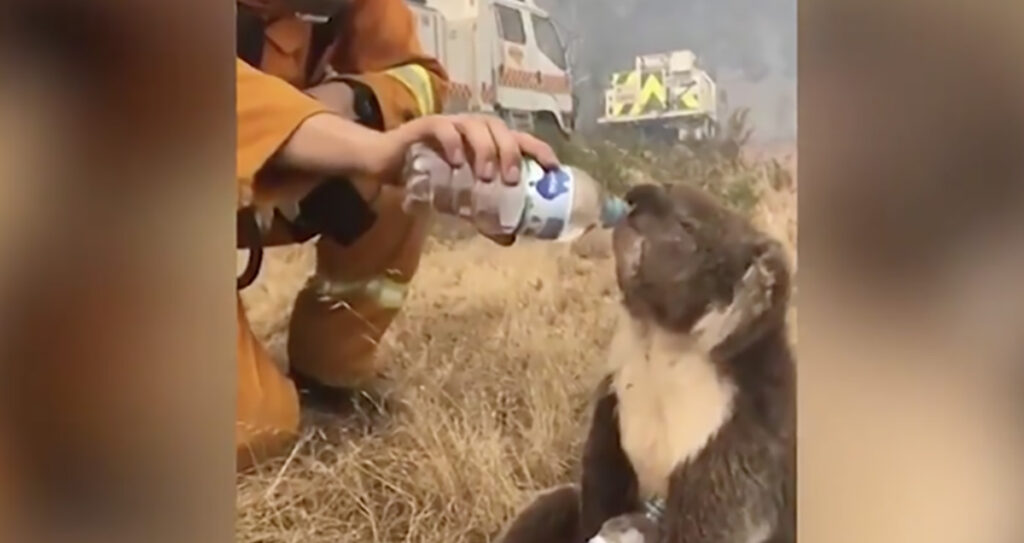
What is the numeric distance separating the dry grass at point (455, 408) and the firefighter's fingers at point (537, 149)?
7 cm

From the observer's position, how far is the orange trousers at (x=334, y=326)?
0.85 meters

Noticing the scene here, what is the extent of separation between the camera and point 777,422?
98cm

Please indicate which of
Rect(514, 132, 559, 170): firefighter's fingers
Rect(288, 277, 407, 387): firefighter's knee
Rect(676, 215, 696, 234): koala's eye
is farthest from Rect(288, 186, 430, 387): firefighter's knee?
Rect(676, 215, 696, 234): koala's eye

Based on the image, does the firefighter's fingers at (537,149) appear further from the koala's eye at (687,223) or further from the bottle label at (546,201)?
the koala's eye at (687,223)

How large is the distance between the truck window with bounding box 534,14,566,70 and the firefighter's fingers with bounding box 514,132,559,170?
0.06 m

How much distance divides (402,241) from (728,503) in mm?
345

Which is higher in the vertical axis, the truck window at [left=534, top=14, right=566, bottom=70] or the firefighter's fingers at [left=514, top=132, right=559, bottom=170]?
the truck window at [left=534, top=14, right=566, bottom=70]

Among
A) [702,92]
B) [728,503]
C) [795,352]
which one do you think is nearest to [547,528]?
[728,503]

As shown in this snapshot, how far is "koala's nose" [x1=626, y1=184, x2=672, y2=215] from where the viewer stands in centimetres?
95

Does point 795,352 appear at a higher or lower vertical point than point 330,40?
lower

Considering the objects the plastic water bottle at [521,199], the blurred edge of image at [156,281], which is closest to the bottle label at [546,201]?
the plastic water bottle at [521,199]

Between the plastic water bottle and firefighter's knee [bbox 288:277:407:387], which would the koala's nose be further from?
firefighter's knee [bbox 288:277:407:387]

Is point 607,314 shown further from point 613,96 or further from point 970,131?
point 970,131

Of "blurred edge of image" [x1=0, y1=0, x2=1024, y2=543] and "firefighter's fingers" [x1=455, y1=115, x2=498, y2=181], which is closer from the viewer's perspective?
"blurred edge of image" [x1=0, y1=0, x2=1024, y2=543]
